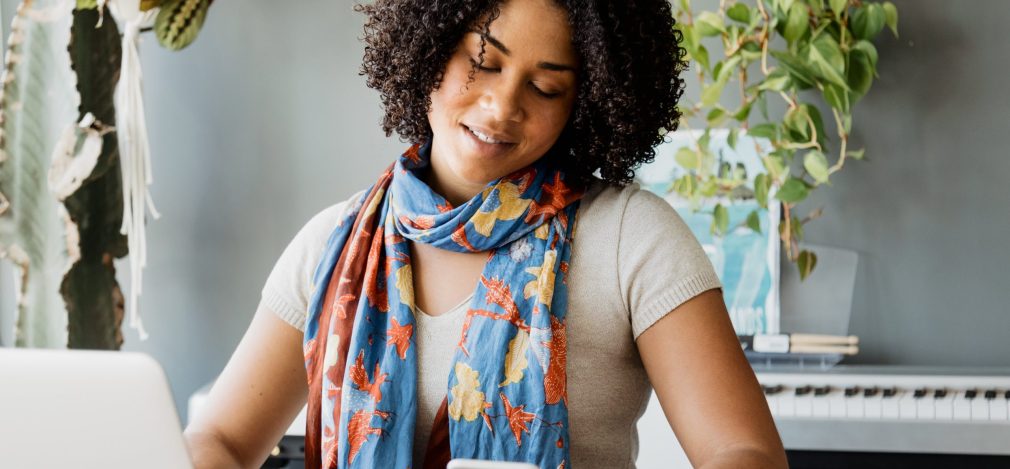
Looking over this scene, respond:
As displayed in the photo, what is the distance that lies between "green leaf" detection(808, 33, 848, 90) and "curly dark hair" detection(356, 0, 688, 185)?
1.21 metres

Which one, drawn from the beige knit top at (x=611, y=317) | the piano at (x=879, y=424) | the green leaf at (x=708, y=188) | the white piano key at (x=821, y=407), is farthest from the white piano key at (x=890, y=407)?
the beige knit top at (x=611, y=317)

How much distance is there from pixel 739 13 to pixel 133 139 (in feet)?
4.69

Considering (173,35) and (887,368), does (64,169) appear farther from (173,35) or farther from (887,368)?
(887,368)

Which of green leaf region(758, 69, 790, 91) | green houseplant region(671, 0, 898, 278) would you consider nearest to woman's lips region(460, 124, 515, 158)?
green houseplant region(671, 0, 898, 278)

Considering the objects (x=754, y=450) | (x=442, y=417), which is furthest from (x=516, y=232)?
(x=754, y=450)

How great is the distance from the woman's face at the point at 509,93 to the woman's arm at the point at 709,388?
0.86 ft

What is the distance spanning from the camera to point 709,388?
126 centimetres

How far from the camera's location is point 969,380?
2.68 metres

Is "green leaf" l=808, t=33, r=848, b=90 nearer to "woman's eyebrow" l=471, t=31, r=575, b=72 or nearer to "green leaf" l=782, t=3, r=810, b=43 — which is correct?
"green leaf" l=782, t=3, r=810, b=43

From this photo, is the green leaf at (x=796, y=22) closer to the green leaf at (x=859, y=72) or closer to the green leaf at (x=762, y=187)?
the green leaf at (x=859, y=72)

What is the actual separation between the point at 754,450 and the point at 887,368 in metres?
1.71

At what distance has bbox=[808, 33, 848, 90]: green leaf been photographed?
256cm

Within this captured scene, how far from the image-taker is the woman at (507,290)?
1306 mm

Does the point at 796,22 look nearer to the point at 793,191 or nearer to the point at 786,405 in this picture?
the point at 793,191
